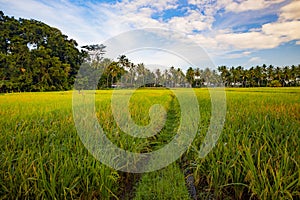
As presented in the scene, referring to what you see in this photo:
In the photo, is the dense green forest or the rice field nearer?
the rice field

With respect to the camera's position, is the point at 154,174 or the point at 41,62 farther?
the point at 41,62

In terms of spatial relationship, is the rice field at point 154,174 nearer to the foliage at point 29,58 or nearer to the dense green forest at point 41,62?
the dense green forest at point 41,62

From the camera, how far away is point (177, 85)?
13758 mm

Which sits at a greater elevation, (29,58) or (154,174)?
(29,58)

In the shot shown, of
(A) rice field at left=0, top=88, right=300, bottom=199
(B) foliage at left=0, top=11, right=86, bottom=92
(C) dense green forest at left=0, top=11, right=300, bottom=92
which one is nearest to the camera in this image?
(A) rice field at left=0, top=88, right=300, bottom=199

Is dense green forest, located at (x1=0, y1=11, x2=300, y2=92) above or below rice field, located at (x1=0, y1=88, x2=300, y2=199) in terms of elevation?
above

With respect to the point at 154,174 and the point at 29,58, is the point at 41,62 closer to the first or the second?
the point at 29,58

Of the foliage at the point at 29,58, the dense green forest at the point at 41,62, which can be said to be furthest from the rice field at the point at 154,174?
the foliage at the point at 29,58

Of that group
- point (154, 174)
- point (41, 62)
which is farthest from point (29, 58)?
point (154, 174)

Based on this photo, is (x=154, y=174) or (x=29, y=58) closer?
(x=154, y=174)

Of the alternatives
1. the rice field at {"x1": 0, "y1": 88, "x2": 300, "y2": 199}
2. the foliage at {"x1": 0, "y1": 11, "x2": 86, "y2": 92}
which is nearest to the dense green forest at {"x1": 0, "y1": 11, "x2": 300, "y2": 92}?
the foliage at {"x1": 0, "y1": 11, "x2": 86, "y2": 92}

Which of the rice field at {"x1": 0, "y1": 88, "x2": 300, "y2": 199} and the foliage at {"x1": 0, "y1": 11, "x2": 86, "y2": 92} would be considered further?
the foliage at {"x1": 0, "y1": 11, "x2": 86, "y2": 92}

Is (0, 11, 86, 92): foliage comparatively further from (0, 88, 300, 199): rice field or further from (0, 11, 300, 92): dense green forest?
(0, 88, 300, 199): rice field

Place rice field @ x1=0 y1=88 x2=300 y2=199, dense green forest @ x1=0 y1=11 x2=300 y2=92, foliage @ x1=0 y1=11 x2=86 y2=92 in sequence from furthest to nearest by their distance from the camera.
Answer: foliage @ x1=0 y1=11 x2=86 y2=92
dense green forest @ x1=0 y1=11 x2=300 y2=92
rice field @ x1=0 y1=88 x2=300 y2=199
